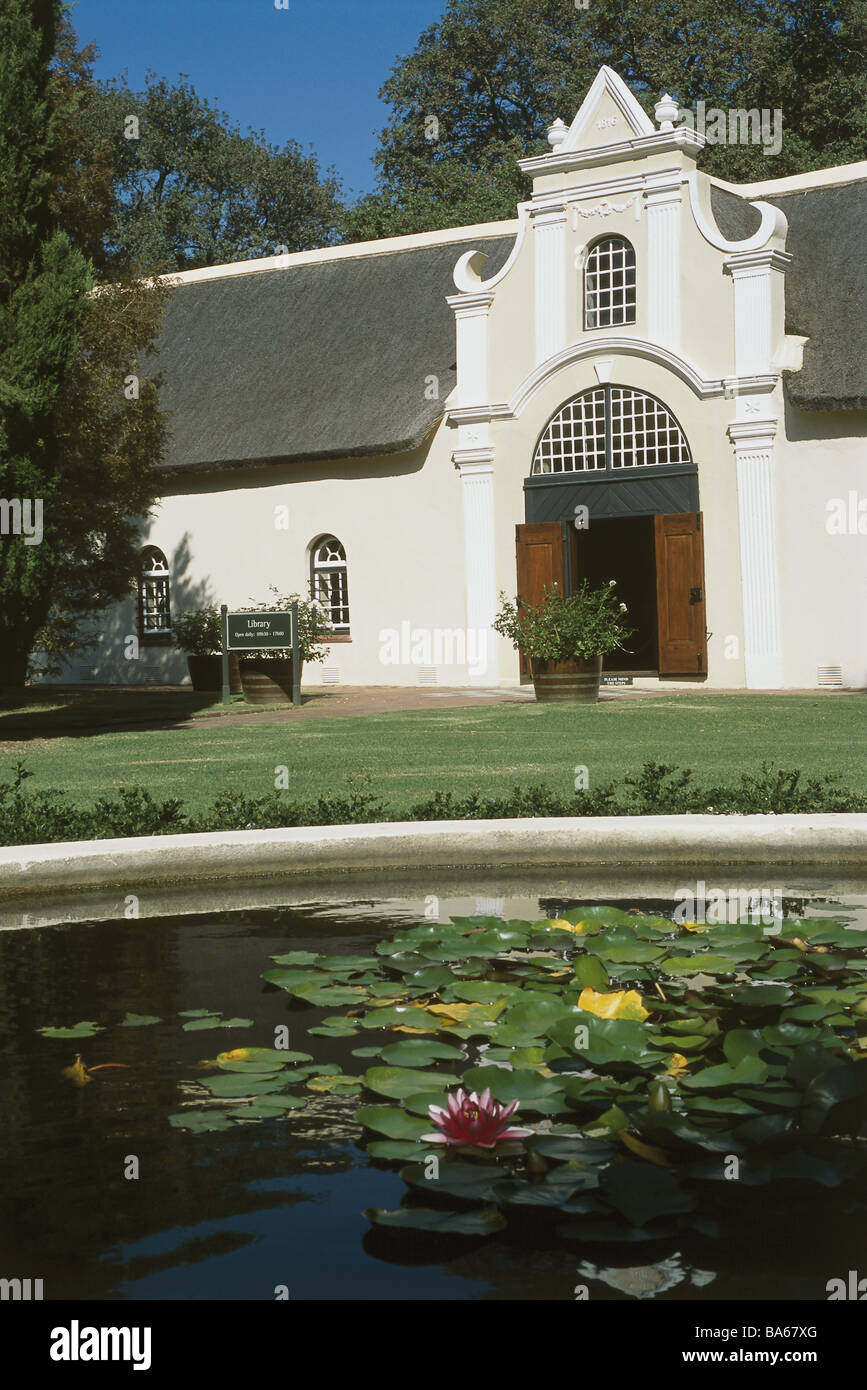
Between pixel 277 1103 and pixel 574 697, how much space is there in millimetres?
16940

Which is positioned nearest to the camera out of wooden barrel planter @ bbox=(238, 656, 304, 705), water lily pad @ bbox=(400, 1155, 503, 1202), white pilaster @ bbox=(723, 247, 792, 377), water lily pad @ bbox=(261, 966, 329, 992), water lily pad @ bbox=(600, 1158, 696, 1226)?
water lily pad @ bbox=(600, 1158, 696, 1226)

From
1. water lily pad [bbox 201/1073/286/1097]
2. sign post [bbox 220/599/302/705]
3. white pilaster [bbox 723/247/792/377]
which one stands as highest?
white pilaster [bbox 723/247/792/377]

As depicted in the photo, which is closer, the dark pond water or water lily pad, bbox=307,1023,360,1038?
the dark pond water

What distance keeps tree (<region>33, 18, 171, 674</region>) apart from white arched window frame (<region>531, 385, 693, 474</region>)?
22.7 feet

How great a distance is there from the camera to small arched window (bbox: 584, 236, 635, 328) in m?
25.8

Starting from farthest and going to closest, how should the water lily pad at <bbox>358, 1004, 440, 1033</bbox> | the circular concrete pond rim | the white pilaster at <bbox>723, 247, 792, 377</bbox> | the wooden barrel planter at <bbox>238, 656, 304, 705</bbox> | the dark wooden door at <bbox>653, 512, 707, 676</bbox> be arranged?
the dark wooden door at <bbox>653, 512, 707, 676</bbox> → the white pilaster at <bbox>723, 247, 792, 377</bbox> → the wooden barrel planter at <bbox>238, 656, 304, 705</bbox> → the circular concrete pond rim → the water lily pad at <bbox>358, 1004, 440, 1033</bbox>

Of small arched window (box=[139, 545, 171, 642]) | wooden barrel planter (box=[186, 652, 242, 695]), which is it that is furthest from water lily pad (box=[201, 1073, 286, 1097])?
small arched window (box=[139, 545, 171, 642])

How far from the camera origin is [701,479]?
81.7 feet

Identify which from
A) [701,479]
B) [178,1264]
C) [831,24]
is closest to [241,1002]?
[178,1264]

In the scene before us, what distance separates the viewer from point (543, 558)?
2636 cm

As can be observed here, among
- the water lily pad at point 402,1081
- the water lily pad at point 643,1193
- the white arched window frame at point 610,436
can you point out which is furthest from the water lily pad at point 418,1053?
the white arched window frame at point 610,436

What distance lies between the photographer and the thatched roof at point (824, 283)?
23.5 m

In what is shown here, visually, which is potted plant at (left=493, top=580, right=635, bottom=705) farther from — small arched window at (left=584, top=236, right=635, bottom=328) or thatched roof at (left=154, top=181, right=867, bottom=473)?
small arched window at (left=584, top=236, right=635, bottom=328)

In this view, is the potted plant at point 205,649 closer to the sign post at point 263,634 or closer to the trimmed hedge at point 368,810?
the sign post at point 263,634
